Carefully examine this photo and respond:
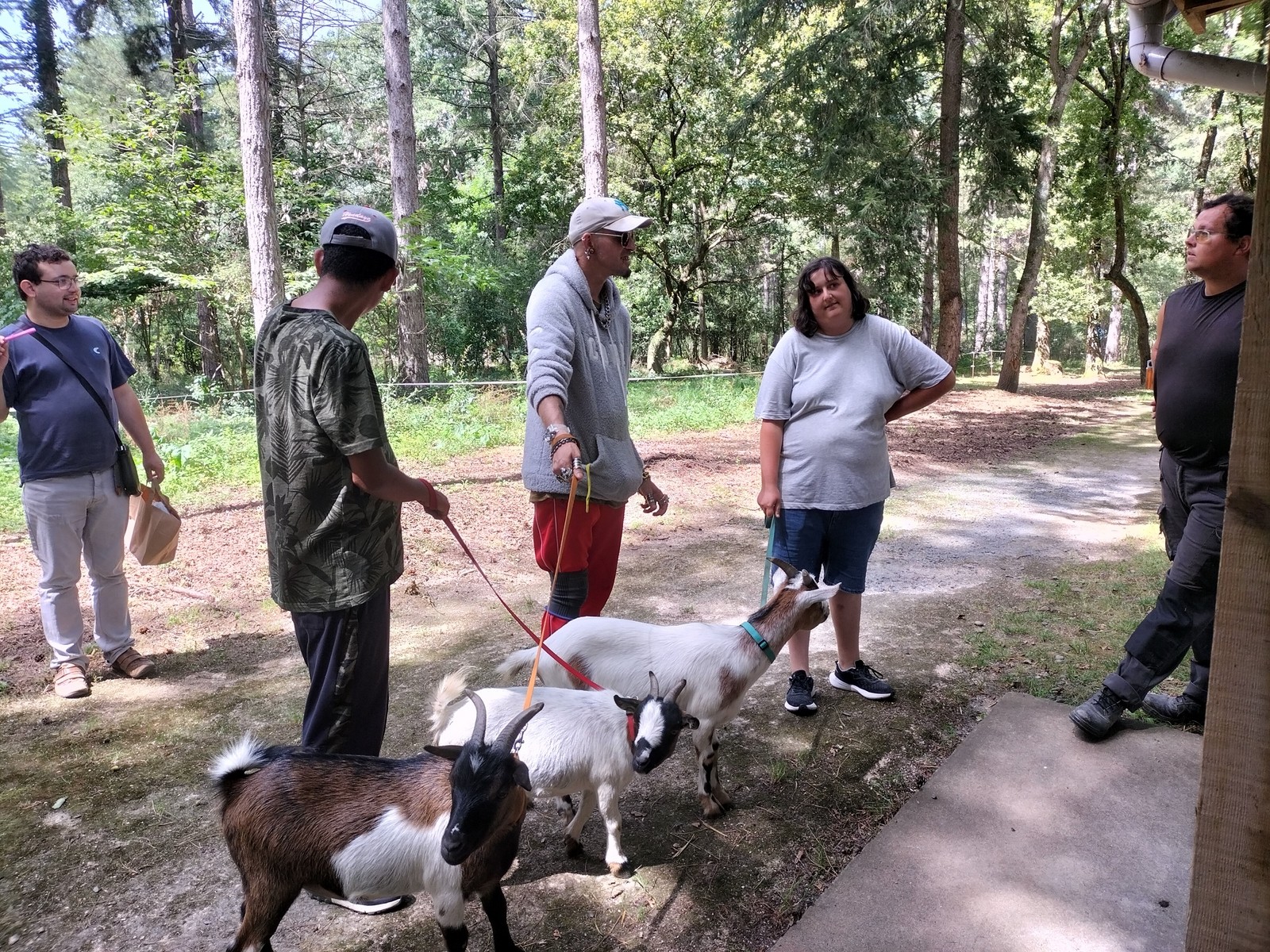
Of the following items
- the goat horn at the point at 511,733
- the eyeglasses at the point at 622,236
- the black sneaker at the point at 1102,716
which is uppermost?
the eyeglasses at the point at 622,236

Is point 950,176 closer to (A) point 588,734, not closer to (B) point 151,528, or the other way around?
(B) point 151,528

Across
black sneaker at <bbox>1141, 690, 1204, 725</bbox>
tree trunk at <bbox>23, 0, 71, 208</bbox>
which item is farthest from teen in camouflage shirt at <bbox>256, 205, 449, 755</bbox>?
tree trunk at <bbox>23, 0, 71, 208</bbox>

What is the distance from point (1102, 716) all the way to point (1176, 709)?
1.90 feet

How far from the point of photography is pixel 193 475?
8.79m

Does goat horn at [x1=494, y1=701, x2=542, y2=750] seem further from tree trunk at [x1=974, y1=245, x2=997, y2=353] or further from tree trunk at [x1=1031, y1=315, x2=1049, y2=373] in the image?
tree trunk at [x1=974, y1=245, x2=997, y2=353]

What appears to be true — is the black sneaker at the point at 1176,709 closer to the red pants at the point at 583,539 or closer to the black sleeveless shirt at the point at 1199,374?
the black sleeveless shirt at the point at 1199,374

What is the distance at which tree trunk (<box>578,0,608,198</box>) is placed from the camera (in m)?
11.2

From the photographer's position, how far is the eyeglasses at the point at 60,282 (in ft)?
12.7

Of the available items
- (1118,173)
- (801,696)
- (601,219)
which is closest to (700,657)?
(801,696)

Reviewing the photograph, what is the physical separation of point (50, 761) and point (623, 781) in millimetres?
2761

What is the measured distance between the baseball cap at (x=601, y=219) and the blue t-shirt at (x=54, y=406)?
2.75 m

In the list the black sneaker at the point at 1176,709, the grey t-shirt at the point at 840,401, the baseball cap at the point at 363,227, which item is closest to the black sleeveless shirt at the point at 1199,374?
the grey t-shirt at the point at 840,401

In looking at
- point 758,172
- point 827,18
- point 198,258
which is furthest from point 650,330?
point 198,258

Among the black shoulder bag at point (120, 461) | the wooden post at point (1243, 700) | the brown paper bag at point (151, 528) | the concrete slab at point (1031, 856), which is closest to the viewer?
the wooden post at point (1243, 700)
